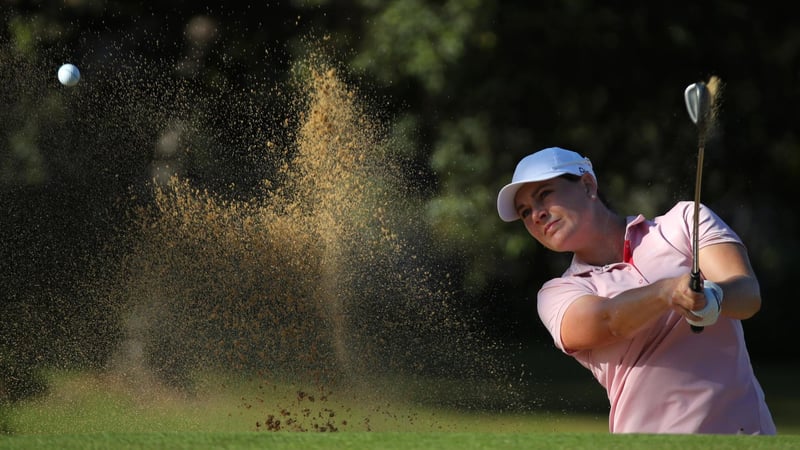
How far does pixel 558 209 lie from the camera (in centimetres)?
328

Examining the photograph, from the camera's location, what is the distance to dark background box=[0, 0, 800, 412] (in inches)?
428

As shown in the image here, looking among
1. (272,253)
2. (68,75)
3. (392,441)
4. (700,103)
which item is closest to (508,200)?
(700,103)

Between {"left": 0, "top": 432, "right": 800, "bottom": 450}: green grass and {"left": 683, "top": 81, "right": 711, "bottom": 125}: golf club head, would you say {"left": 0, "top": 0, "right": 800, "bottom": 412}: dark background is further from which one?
{"left": 0, "top": 432, "right": 800, "bottom": 450}: green grass

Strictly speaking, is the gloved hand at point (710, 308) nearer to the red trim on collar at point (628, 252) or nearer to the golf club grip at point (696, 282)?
the golf club grip at point (696, 282)

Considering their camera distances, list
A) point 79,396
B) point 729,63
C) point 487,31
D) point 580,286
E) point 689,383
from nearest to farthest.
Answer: point 689,383 < point 580,286 < point 79,396 < point 487,31 < point 729,63

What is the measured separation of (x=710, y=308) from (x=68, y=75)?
29.9ft

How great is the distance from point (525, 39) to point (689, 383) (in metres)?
9.04

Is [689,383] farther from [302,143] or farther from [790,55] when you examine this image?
[790,55]

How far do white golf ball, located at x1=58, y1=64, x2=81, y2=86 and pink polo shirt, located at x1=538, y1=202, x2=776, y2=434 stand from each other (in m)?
8.51

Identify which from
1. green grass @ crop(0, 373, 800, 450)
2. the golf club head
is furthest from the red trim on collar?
green grass @ crop(0, 373, 800, 450)

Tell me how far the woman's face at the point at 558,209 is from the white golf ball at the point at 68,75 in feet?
27.6

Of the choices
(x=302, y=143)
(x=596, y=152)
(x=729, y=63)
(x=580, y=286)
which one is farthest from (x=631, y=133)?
(x=580, y=286)

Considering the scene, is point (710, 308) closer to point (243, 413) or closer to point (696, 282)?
point (696, 282)

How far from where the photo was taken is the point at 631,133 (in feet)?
39.3
